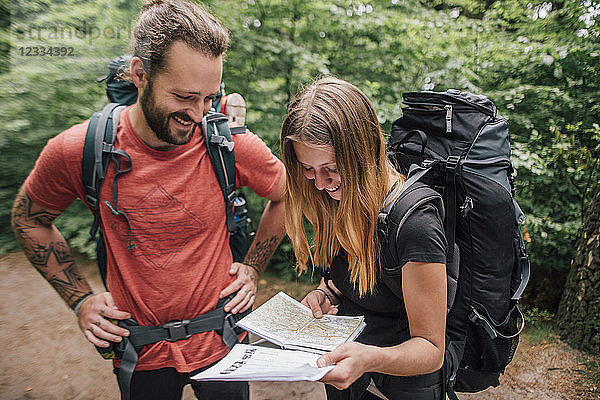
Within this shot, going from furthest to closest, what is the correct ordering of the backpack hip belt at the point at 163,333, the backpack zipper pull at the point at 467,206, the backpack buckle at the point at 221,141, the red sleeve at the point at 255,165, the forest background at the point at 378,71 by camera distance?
the forest background at the point at 378,71 < the red sleeve at the point at 255,165 < the backpack buckle at the point at 221,141 < the backpack hip belt at the point at 163,333 < the backpack zipper pull at the point at 467,206

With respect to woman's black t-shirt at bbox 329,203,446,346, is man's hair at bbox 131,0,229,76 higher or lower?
higher

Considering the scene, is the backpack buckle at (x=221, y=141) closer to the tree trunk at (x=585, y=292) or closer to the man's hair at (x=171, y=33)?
the man's hair at (x=171, y=33)

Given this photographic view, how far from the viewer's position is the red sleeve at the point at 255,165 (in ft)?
6.36

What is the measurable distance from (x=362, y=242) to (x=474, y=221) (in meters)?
0.49

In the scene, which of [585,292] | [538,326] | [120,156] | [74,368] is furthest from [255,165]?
[538,326]

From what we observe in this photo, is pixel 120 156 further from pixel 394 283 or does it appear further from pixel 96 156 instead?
pixel 394 283

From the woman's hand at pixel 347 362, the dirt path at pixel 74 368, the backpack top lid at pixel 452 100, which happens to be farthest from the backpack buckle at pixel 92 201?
the dirt path at pixel 74 368

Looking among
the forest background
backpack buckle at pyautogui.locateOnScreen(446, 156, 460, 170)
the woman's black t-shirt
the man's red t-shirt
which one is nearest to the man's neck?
the man's red t-shirt

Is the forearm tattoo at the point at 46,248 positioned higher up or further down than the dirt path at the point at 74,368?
higher up

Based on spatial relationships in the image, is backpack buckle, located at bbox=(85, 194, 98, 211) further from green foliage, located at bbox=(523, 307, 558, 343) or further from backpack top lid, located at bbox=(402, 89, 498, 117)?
green foliage, located at bbox=(523, 307, 558, 343)

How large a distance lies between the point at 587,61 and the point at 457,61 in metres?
1.32

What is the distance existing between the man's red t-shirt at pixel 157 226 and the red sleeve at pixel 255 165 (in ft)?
0.54

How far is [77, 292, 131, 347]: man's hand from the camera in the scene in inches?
67.7

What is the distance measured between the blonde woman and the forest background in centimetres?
212
